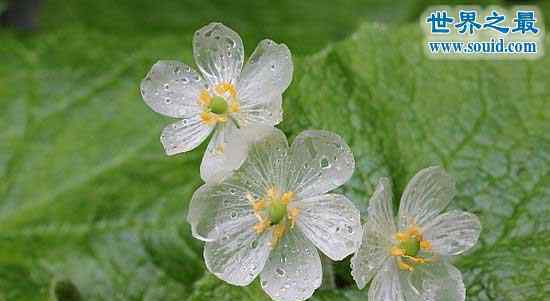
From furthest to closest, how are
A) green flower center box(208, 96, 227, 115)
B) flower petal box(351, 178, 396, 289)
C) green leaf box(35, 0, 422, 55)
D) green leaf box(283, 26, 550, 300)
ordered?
green leaf box(35, 0, 422, 55) → green leaf box(283, 26, 550, 300) → green flower center box(208, 96, 227, 115) → flower petal box(351, 178, 396, 289)

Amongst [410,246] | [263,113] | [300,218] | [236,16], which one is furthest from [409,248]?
[236,16]

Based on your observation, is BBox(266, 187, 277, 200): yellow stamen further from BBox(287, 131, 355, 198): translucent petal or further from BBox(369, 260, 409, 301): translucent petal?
BBox(369, 260, 409, 301): translucent petal

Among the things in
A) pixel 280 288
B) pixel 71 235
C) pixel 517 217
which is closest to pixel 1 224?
pixel 71 235

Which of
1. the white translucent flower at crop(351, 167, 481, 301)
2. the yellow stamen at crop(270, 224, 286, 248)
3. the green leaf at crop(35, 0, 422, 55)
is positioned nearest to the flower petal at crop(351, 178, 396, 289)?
the white translucent flower at crop(351, 167, 481, 301)

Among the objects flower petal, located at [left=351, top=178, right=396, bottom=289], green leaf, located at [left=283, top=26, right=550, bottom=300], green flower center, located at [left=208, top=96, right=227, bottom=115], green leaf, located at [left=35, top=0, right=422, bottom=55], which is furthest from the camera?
green leaf, located at [left=35, top=0, right=422, bottom=55]

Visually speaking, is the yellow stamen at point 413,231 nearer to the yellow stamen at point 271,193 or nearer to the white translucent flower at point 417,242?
the white translucent flower at point 417,242

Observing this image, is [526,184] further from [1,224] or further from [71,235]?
[1,224]
